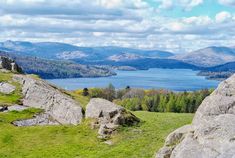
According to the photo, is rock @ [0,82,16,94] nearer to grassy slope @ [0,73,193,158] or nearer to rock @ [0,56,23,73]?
grassy slope @ [0,73,193,158]

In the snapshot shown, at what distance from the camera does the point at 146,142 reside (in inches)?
1273

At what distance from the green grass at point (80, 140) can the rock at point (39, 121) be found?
3.79 feet

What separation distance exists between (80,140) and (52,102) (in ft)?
45.3

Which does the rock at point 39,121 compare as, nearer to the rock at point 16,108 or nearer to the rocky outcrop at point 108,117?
the rock at point 16,108

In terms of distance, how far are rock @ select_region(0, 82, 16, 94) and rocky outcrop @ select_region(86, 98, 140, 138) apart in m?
19.0

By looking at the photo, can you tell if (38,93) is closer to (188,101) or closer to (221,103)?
(221,103)

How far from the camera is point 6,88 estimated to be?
5631cm

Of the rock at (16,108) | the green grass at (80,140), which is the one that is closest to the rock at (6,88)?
the rock at (16,108)

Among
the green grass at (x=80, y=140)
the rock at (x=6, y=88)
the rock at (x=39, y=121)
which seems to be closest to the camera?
the green grass at (x=80, y=140)

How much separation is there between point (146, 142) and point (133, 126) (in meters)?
5.66

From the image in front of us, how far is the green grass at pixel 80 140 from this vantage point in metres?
31.2

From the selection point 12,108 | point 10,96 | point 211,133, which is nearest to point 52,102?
point 12,108

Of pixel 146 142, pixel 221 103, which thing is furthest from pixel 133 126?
pixel 221 103

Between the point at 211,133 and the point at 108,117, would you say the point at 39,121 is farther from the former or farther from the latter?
the point at 211,133
